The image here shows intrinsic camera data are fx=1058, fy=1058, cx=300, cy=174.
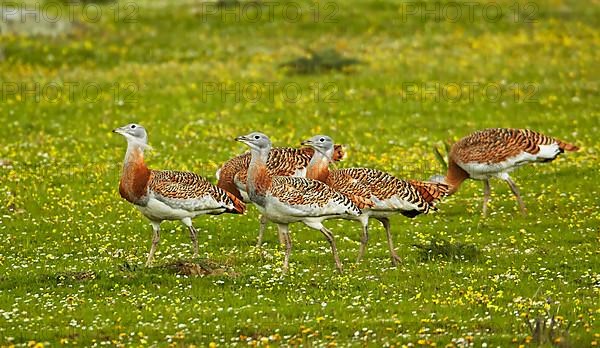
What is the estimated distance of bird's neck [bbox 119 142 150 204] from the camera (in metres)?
18.2

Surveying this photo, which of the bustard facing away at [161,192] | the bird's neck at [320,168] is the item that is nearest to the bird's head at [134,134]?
the bustard facing away at [161,192]

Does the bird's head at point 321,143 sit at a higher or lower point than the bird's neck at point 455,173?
higher

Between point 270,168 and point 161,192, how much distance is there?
3044 mm

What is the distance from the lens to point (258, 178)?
1745cm

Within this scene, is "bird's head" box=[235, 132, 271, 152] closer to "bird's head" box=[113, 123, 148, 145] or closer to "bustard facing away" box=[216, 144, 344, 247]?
"bird's head" box=[113, 123, 148, 145]

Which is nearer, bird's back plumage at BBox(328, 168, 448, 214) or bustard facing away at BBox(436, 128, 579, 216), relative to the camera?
bird's back plumage at BBox(328, 168, 448, 214)

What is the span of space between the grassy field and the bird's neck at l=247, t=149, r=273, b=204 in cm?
135

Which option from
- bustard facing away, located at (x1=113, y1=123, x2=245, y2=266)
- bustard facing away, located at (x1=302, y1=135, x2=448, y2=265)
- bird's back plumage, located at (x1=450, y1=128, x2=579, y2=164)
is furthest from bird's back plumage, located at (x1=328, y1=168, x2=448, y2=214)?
bird's back plumage, located at (x1=450, y1=128, x2=579, y2=164)

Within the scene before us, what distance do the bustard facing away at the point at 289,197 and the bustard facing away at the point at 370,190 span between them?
0.61m

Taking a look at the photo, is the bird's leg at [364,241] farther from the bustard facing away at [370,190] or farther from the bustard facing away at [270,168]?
the bustard facing away at [270,168]

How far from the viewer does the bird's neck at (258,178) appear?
17.5 m

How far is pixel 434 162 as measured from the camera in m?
27.2

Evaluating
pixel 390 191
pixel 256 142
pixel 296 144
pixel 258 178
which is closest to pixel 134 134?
pixel 256 142

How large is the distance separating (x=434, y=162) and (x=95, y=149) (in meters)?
9.30
